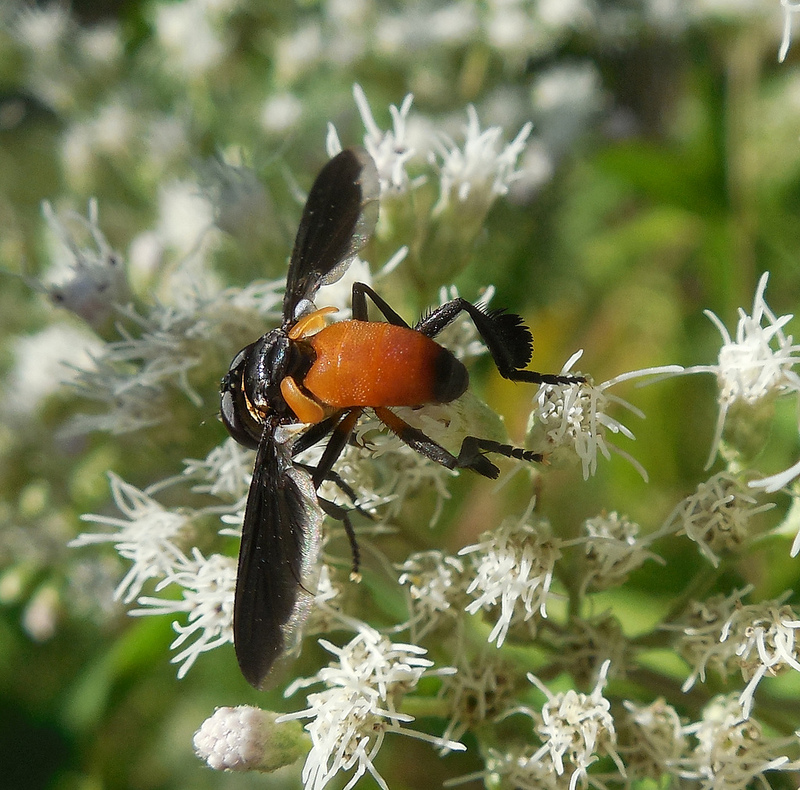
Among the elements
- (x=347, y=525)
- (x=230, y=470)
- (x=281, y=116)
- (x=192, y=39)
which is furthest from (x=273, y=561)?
(x=192, y=39)

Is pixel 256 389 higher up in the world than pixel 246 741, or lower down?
higher up

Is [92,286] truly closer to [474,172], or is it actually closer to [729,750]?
[474,172]

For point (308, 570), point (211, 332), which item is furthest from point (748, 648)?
point (211, 332)

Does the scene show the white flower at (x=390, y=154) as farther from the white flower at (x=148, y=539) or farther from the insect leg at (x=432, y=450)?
the white flower at (x=148, y=539)

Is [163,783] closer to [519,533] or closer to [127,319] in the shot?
[127,319]

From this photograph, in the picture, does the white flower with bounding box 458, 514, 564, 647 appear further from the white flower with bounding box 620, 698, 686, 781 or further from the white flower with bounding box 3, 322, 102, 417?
the white flower with bounding box 3, 322, 102, 417

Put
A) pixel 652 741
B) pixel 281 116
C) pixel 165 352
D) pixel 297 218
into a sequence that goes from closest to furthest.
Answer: pixel 652 741, pixel 165 352, pixel 297 218, pixel 281 116

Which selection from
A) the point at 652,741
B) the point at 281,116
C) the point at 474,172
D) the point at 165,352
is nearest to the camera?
the point at 652,741
